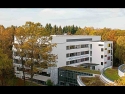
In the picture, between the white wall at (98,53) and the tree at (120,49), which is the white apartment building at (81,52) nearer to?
the white wall at (98,53)

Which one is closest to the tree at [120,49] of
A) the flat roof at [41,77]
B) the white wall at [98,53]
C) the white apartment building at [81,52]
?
the white apartment building at [81,52]

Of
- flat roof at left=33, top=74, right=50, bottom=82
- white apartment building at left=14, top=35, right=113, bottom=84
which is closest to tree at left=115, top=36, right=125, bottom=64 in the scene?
white apartment building at left=14, top=35, right=113, bottom=84

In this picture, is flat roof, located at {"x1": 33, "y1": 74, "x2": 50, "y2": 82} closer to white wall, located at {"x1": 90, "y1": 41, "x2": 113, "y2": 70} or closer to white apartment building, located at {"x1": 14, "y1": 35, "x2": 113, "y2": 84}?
white apartment building, located at {"x1": 14, "y1": 35, "x2": 113, "y2": 84}

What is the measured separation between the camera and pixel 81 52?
892 inches

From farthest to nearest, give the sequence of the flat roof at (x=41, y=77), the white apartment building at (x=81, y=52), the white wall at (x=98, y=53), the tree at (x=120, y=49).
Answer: the tree at (x=120, y=49)
the white wall at (x=98, y=53)
the white apartment building at (x=81, y=52)
the flat roof at (x=41, y=77)

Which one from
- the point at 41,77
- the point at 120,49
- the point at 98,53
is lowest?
the point at 41,77

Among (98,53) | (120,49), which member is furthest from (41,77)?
(120,49)

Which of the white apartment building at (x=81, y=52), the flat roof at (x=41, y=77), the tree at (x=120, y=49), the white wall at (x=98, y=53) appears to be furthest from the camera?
the tree at (x=120, y=49)

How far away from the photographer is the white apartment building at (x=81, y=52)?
19078 mm

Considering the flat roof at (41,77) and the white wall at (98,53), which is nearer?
the flat roof at (41,77)

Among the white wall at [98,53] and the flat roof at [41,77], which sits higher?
the white wall at [98,53]

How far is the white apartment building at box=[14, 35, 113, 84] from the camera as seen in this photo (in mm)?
19078

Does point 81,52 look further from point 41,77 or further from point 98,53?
point 41,77

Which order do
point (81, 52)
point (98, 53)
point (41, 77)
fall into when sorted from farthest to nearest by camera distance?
1. point (98, 53)
2. point (81, 52)
3. point (41, 77)
